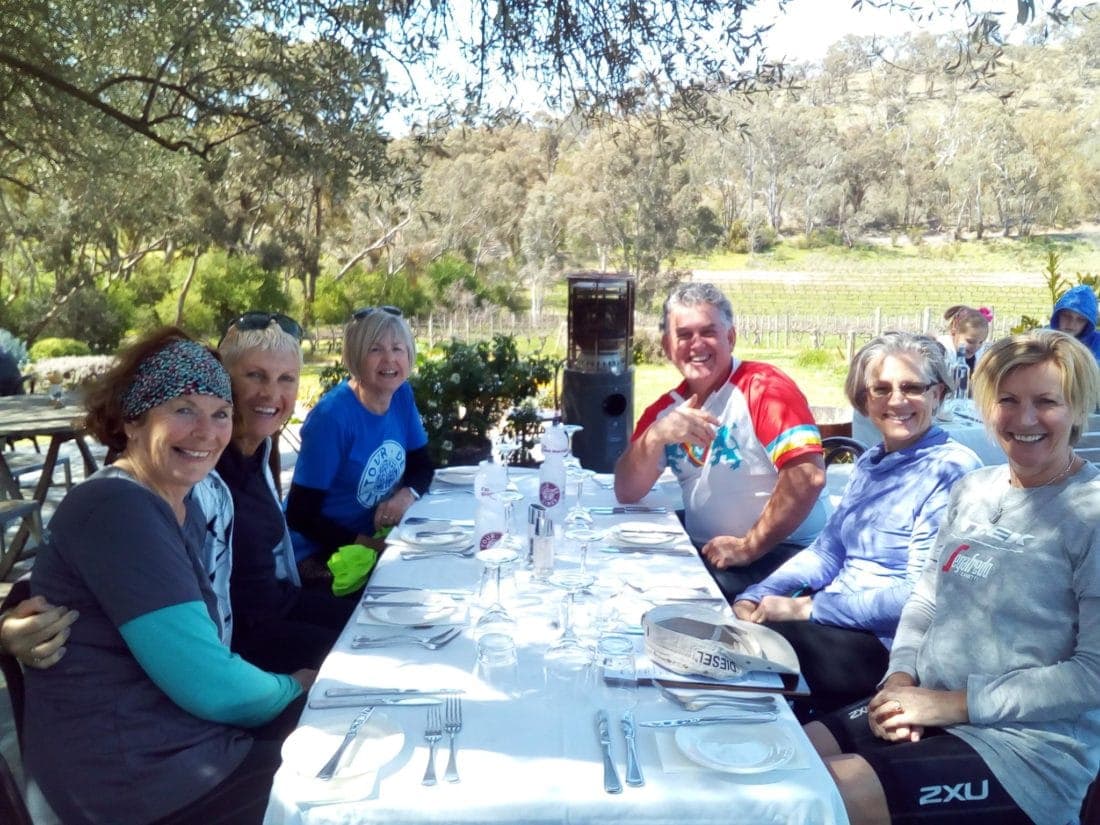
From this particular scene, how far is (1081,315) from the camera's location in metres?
5.62

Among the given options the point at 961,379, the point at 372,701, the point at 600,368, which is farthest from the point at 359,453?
the point at 961,379

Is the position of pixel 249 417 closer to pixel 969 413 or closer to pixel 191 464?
pixel 191 464

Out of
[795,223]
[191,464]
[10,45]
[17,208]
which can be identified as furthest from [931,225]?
[191,464]

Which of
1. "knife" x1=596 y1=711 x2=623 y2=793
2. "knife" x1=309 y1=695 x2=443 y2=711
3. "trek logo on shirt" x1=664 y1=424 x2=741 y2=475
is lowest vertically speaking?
"knife" x1=309 y1=695 x2=443 y2=711

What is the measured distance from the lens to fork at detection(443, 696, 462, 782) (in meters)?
1.24

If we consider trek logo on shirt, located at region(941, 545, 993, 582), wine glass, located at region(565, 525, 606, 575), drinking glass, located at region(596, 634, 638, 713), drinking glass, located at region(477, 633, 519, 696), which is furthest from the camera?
wine glass, located at region(565, 525, 606, 575)

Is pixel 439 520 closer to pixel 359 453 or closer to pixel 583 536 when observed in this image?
pixel 359 453

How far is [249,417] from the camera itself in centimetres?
236

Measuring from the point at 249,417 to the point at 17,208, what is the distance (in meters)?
16.4

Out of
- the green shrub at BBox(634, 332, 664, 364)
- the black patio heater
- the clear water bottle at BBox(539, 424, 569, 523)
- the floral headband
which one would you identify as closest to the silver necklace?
the clear water bottle at BBox(539, 424, 569, 523)

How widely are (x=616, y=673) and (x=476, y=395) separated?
12.3 feet

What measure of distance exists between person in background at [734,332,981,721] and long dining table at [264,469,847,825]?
1.99ft

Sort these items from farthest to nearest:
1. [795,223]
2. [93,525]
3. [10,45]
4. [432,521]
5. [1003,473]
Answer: [795,223] < [10,45] < [432,521] < [1003,473] < [93,525]

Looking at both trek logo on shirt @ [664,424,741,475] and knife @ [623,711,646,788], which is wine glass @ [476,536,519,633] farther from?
trek logo on shirt @ [664,424,741,475]
